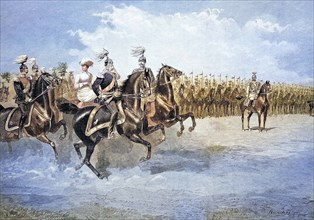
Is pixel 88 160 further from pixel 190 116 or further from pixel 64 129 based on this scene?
pixel 190 116

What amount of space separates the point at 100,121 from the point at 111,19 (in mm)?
1465

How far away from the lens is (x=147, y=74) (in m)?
7.02

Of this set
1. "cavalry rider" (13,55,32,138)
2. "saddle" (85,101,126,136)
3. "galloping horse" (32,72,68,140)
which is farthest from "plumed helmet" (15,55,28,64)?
"saddle" (85,101,126,136)

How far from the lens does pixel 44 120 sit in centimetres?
718

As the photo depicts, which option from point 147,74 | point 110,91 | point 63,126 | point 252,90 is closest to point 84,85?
point 110,91

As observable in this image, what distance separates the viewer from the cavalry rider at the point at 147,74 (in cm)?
698

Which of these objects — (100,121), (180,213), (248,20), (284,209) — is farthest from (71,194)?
(248,20)

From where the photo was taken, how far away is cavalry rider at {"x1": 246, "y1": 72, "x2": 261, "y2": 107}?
6.92 meters

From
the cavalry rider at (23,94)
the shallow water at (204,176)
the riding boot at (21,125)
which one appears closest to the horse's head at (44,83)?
the cavalry rider at (23,94)

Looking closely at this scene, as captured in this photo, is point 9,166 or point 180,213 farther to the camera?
point 9,166

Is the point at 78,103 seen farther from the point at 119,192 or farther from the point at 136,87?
the point at 119,192

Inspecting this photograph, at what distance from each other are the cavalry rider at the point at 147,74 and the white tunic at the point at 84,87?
65 cm

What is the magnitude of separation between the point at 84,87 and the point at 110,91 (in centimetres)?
37

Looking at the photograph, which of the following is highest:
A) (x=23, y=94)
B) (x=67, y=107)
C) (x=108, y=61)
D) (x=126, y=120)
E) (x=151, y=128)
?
(x=108, y=61)
